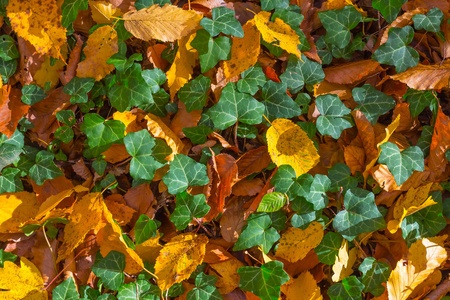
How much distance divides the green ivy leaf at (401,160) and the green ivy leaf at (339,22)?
0.41 m

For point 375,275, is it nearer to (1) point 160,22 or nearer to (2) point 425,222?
(2) point 425,222

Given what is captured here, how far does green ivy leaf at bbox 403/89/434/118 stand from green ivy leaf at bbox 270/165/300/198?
52 centimetres

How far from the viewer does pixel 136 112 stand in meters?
1.36

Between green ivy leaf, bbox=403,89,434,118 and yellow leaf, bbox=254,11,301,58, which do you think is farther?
green ivy leaf, bbox=403,89,434,118

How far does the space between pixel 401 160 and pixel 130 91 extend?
97cm

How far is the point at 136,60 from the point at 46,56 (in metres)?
0.35

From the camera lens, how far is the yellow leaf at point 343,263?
4.37 feet

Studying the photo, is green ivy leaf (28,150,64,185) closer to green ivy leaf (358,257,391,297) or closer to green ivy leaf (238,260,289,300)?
green ivy leaf (238,260,289,300)

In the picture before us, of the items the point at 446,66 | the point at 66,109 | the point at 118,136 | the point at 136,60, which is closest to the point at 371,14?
the point at 446,66

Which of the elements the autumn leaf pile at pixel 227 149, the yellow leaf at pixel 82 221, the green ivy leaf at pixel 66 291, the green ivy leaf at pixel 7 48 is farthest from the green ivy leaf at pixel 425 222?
the green ivy leaf at pixel 7 48

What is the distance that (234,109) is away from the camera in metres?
1.29

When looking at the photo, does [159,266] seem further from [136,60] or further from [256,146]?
[136,60]

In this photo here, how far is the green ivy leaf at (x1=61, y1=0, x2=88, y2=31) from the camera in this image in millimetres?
1304

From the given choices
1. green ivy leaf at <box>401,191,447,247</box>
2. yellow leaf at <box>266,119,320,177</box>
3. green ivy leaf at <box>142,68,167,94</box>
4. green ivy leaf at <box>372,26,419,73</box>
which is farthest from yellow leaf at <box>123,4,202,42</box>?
green ivy leaf at <box>401,191,447,247</box>
